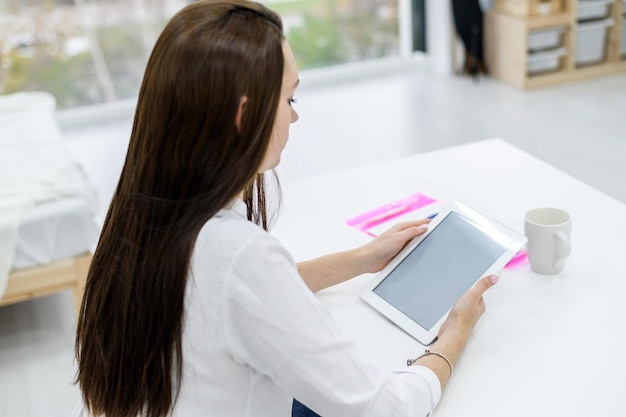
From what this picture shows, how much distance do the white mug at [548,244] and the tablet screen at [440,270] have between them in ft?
0.22

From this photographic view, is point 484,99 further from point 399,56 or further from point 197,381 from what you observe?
point 197,381

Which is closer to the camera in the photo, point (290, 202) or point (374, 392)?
point (374, 392)

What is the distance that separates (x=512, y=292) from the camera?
3.99ft

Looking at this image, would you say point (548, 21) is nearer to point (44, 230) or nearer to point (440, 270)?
point (44, 230)

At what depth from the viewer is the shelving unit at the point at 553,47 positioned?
4.02 m

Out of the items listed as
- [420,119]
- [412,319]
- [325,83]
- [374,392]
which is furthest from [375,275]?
[325,83]

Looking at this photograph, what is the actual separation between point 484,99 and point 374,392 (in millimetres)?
3298

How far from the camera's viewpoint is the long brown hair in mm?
874

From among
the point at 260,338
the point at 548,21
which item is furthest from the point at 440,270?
the point at 548,21

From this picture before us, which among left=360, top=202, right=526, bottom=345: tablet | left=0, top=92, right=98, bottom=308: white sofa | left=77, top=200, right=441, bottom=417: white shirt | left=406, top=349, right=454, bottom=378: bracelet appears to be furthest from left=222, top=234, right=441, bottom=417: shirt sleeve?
left=0, top=92, right=98, bottom=308: white sofa

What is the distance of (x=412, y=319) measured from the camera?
3.78 ft

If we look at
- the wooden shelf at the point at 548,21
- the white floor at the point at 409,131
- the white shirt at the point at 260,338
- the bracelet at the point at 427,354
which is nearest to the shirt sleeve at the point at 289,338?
the white shirt at the point at 260,338

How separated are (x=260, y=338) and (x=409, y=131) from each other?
2.92 metres

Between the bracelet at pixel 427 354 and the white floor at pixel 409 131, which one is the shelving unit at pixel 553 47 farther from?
the bracelet at pixel 427 354
